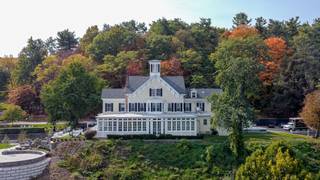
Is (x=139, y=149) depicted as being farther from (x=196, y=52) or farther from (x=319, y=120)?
(x=196, y=52)

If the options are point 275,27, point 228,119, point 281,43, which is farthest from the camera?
point 275,27

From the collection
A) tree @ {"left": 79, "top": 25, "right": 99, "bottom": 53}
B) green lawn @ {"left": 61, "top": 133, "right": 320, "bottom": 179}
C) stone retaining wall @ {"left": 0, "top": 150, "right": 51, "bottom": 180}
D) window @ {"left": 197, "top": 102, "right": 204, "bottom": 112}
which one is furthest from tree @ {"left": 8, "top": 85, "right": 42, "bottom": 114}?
stone retaining wall @ {"left": 0, "top": 150, "right": 51, "bottom": 180}

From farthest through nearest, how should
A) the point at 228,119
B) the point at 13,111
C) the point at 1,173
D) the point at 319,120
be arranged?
the point at 13,111 < the point at 319,120 < the point at 228,119 < the point at 1,173

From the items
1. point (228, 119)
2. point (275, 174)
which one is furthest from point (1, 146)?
point (275, 174)

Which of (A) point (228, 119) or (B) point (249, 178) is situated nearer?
(B) point (249, 178)

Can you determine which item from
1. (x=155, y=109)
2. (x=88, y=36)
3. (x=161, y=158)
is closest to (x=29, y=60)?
(x=88, y=36)

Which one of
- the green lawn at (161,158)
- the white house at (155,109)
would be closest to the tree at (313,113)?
the green lawn at (161,158)

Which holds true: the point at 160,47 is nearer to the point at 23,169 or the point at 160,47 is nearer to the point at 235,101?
the point at 235,101

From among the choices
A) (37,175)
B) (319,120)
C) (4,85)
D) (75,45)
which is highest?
(75,45)
